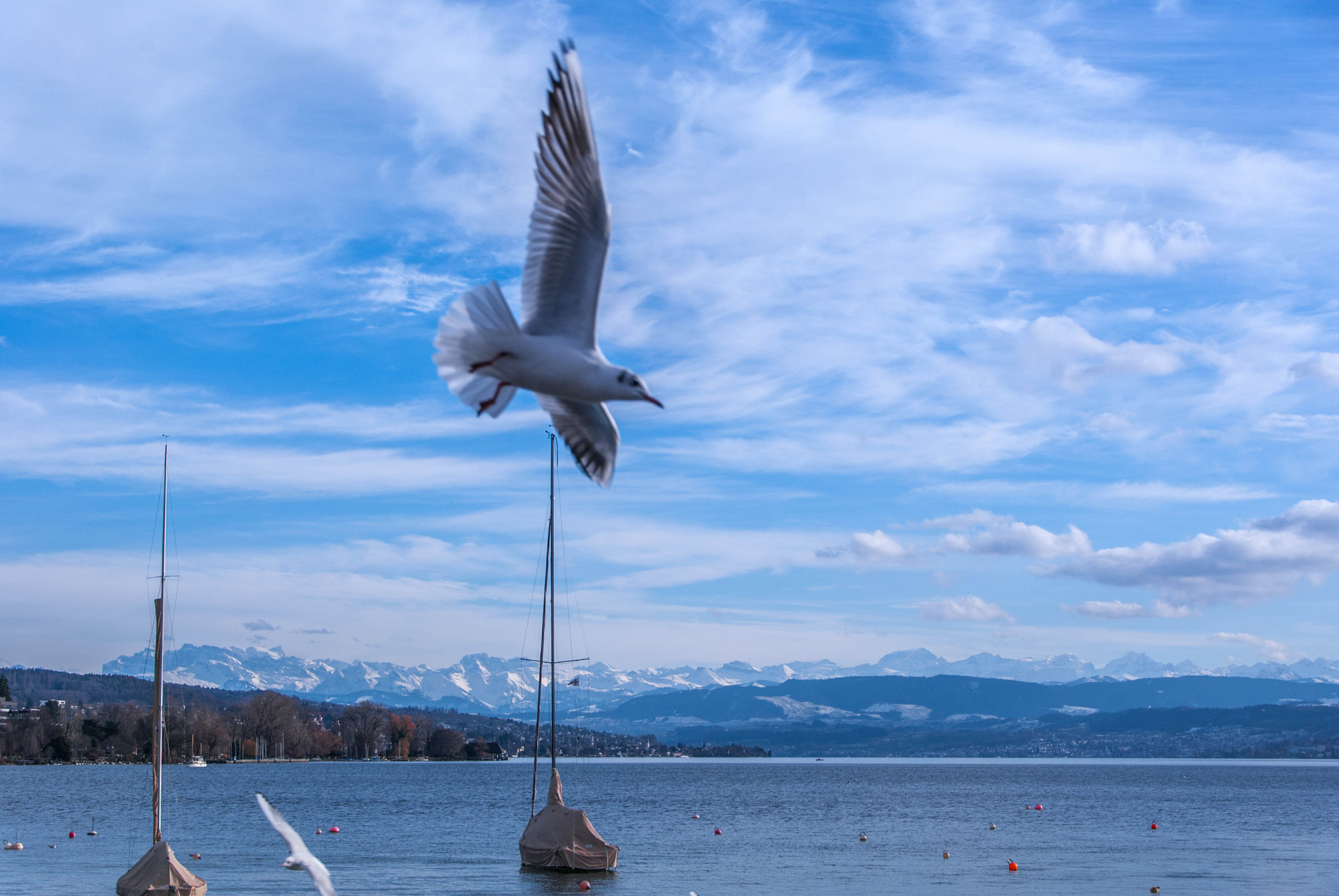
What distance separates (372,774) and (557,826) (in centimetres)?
14808

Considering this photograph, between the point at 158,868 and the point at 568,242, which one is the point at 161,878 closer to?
the point at 158,868

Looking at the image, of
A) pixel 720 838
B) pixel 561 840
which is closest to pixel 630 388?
pixel 561 840

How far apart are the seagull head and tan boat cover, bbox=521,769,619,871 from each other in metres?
34.2

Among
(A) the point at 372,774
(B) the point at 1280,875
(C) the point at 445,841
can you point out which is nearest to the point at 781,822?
(C) the point at 445,841

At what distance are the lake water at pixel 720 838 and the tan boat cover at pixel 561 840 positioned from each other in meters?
0.99

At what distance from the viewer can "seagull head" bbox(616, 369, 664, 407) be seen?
764cm

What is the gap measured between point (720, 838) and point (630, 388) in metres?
66.1

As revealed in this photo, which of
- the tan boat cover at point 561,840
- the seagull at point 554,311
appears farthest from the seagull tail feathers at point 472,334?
the tan boat cover at point 561,840

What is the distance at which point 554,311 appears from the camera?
26.6 ft

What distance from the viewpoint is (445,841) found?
65.9 metres

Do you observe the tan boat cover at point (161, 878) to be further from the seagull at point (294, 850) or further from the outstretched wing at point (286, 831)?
the outstretched wing at point (286, 831)

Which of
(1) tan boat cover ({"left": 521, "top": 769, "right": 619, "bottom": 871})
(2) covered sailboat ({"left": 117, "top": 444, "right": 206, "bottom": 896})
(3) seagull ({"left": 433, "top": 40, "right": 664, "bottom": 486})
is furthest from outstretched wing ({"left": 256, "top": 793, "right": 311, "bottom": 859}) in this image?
(1) tan boat cover ({"left": 521, "top": 769, "right": 619, "bottom": 871})

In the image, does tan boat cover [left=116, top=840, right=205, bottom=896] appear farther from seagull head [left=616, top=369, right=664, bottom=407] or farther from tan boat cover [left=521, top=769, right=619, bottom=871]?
seagull head [left=616, top=369, right=664, bottom=407]

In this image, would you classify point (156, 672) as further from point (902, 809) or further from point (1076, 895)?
Answer: point (902, 809)
